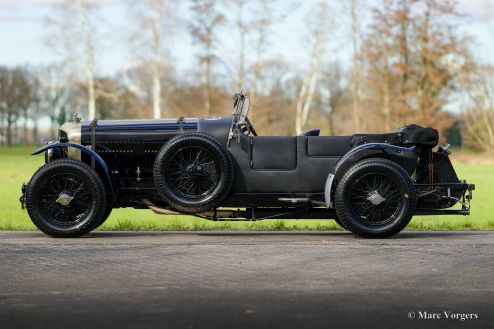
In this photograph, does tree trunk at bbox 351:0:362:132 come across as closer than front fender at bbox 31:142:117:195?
No

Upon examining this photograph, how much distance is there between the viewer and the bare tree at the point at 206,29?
1857 inches

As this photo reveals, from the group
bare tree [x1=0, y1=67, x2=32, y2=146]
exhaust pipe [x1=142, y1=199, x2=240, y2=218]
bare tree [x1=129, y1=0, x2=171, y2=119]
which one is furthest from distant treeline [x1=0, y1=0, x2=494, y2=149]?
exhaust pipe [x1=142, y1=199, x2=240, y2=218]

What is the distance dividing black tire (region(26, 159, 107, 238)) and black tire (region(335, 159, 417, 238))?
2884 mm

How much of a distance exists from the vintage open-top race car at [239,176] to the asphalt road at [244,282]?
0.36 m

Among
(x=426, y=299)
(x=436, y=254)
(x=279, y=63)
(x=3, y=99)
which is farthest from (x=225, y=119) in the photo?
(x=3, y=99)

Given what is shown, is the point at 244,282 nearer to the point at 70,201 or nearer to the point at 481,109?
the point at 70,201

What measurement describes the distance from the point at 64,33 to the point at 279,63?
1405 centimetres

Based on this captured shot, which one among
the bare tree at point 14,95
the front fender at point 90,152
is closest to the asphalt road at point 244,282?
the front fender at point 90,152

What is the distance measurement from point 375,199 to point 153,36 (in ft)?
124

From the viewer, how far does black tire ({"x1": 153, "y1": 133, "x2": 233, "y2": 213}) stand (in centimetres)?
926

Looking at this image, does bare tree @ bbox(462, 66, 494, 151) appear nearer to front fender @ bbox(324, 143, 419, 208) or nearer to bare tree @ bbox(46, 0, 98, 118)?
bare tree @ bbox(46, 0, 98, 118)

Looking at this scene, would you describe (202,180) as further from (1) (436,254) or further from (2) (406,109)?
(2) (406,109)

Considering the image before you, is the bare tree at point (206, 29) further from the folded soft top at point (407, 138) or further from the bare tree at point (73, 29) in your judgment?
the folded soft top at point (407, 138)

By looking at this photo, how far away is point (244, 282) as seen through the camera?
640 centimetres
